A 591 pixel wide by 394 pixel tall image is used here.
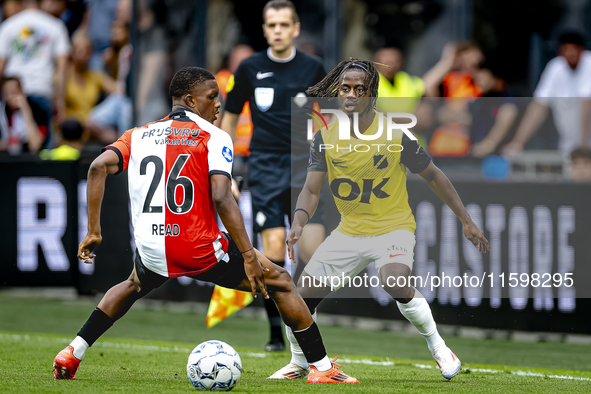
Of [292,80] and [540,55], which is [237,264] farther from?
[540,55]

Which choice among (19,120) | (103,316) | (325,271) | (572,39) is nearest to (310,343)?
(325,271)

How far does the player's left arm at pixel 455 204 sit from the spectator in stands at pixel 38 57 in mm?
7057

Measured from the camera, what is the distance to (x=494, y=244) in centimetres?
788

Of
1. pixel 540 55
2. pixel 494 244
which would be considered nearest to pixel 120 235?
pixel 494 244

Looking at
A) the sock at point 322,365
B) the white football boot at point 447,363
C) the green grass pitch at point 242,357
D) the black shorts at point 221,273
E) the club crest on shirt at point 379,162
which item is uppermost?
the club crest on shirt at point 379,162

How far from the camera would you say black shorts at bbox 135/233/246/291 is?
16.4 feet

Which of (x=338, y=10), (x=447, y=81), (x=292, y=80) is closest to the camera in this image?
(x=292, y=80)

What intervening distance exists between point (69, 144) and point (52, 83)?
146cm

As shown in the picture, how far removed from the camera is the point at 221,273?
16.4 ft

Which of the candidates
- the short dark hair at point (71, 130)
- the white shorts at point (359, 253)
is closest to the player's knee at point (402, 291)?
the white shorts at point (359, 253)

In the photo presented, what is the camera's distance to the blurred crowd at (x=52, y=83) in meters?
11.1

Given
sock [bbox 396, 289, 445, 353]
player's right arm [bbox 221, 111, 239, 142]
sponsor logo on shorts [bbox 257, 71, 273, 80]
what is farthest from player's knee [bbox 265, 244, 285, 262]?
sock [bbox 396, 289, 445, 353]

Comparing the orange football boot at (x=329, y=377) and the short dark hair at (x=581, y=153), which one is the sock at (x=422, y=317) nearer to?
the orange football boot at (x=329, y=377)

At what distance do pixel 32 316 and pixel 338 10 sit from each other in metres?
5.55
